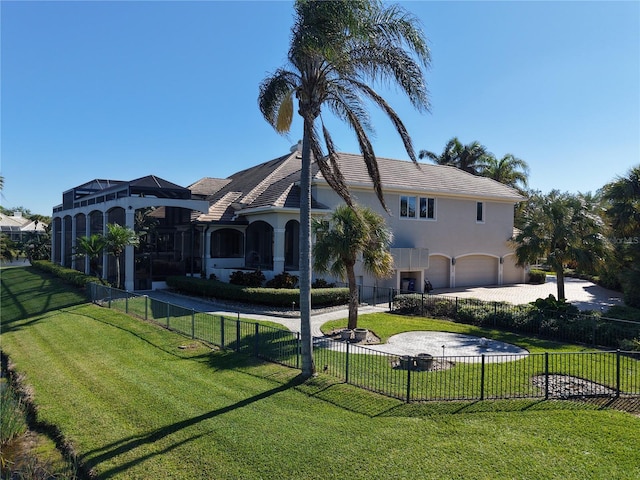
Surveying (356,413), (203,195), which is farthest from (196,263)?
(356,413)

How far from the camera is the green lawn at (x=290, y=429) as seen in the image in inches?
245

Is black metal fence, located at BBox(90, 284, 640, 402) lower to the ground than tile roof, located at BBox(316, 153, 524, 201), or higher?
lower

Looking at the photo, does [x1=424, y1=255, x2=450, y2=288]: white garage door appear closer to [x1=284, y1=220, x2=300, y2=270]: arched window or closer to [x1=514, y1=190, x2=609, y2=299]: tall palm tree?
[x1=514, y1=190, x2=609, y2=299]: tall palm tree

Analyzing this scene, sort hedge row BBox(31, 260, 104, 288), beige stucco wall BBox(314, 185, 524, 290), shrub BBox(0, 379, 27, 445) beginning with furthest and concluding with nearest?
beige stucco wall BBox(314, 185, 524, 290), hedge row BBox(31, 260, 104, 288), shrub BBox(0, 379, 27, 445)

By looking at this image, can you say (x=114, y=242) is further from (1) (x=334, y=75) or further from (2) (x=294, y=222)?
(1) (x=334, y=75)

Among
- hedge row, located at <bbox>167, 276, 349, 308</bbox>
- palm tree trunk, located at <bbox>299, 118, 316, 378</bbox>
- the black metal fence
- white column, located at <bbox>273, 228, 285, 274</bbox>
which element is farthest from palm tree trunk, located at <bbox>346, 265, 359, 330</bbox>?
white column, located at <bbox>273, 228, 285, 274</bbox>

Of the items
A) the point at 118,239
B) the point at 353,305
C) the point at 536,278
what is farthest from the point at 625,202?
the point at 118,239

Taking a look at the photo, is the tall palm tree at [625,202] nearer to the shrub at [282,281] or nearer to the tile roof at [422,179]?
the tile roof at [422,179]

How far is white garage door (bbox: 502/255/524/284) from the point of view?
31.5m

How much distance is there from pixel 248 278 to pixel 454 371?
504 inches

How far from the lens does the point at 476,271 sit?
Answer: 3009 cm

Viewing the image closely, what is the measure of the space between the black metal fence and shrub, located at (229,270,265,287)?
699 cm

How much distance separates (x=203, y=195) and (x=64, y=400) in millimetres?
22634

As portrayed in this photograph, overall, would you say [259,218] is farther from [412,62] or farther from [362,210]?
[412,62]
